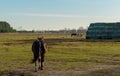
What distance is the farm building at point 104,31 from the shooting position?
335 ft

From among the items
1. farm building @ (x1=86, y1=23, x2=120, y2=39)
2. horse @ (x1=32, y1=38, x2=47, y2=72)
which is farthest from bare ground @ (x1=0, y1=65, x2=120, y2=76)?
farm building @ (x1=86, y1=23, x2=120, y2=39)

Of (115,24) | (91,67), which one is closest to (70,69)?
(91,67)

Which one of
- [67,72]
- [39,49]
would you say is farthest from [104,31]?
[67,72]

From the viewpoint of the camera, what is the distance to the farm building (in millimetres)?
102250

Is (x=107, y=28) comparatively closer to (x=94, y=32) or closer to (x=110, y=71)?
(x=94, y=32)

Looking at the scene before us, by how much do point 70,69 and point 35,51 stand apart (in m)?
2.75

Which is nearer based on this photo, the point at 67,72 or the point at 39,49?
the point at 67,72

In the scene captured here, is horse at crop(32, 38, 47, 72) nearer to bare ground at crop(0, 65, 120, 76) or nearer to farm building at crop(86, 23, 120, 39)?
bare ground at crop(0, 65, 120, 76)

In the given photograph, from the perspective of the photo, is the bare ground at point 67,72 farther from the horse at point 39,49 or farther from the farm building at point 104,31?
the farm building at point 104,31

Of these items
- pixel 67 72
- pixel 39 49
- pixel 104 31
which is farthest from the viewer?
pixel 104 31

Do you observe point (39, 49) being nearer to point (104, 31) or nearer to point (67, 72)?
point (67, 72)

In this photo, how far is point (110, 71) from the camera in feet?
82.8

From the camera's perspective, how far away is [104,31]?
105 metres

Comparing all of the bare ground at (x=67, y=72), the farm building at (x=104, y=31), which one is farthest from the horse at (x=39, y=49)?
the farm building at (x=104, y=31)
